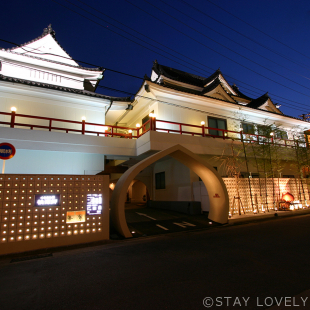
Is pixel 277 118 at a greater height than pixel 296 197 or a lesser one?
greater

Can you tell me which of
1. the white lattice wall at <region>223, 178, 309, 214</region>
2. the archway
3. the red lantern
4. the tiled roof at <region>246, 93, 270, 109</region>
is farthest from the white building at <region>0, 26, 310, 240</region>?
the red lantern

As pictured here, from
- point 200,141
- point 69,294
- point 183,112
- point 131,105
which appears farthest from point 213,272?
point 131,105

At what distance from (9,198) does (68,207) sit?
5.26ft

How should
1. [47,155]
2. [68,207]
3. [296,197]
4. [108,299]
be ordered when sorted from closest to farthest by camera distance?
[108,299] → [68,207] → [47,155] → [296,197]

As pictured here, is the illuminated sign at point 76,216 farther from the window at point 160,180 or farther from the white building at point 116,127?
the window at point 160,180

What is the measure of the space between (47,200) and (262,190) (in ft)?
36.7

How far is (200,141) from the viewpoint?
1168 centimetres

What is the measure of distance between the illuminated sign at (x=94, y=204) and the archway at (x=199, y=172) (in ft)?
2.13

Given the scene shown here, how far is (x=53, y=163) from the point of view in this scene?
1075 centimetres

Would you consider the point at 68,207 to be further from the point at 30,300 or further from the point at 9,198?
the point at 30,300

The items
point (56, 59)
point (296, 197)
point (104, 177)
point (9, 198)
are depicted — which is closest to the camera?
point (9, 198)

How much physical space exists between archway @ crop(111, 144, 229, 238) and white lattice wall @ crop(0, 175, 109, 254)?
0.53 m

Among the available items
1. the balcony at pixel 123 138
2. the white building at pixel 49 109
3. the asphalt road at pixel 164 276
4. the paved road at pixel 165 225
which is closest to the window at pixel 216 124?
the balcony at pixel 123 138

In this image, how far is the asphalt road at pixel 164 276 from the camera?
9.87 ft
